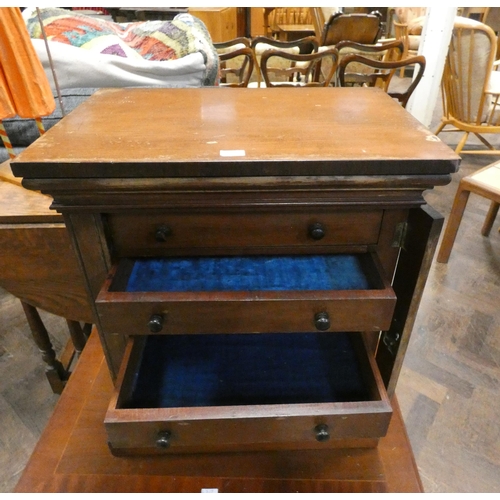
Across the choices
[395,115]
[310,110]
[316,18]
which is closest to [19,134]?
[310,110]

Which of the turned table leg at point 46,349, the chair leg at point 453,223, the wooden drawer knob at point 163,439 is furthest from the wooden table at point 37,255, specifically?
the chair leg at point 453,223

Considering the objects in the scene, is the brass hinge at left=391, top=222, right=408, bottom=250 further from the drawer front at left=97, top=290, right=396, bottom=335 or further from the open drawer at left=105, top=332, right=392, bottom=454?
the open drawer at left=105, top=332, right=392, bottom=454

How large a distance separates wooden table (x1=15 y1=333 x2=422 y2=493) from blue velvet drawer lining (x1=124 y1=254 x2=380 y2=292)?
0.42 metres

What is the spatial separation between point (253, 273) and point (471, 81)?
281 cm

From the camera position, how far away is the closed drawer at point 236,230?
670 millimetres

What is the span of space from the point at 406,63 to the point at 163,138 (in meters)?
2.24

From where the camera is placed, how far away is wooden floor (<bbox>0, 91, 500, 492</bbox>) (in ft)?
3.68

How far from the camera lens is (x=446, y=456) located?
1.14 meters

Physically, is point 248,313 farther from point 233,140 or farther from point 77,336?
point 77,336

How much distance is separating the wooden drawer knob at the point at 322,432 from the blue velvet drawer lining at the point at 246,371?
0.11 meters

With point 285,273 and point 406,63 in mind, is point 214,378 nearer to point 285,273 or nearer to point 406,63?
point 285,273

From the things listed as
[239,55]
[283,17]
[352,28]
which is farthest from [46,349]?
Result: [283,17]

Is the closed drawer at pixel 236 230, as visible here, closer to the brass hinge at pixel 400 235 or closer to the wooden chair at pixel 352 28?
the brass hinge at pixel 400 235

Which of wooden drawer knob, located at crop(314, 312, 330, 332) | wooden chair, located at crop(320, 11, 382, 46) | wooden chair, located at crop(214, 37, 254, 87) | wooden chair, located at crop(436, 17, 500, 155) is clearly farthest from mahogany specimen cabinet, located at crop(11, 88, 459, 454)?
wooden chair, located at crop(320, 11, 382, 46)
